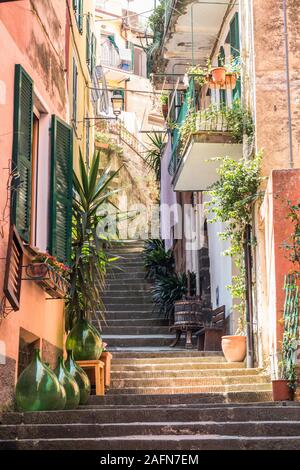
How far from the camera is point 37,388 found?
7.48 metres

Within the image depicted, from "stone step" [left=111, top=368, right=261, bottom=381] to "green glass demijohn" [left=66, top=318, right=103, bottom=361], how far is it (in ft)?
3.00

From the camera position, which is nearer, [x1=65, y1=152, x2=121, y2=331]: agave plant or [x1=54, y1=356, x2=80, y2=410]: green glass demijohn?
[x1=54, y1=356, x2=80, y2=410]: green glass demijohn

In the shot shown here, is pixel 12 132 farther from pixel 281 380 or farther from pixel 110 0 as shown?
pixel 110 0

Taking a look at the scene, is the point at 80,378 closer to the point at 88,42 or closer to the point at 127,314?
the point at 127,314

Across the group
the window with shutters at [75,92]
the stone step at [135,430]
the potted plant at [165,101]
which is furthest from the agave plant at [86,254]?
the potted plant at [165,101]

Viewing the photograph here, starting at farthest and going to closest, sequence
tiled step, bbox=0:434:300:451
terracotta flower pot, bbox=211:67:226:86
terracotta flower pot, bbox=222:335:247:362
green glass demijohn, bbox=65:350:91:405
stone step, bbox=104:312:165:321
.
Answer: stone step, bbox=104:312:165:321 → terracotta flower pot, bbox=211:67:226:86 → terracotta flower pot, bbox=222:335:247:362 → green glass demijohn, bbox=65:350:91:405 → tiled step, bbox=0:434:300:451

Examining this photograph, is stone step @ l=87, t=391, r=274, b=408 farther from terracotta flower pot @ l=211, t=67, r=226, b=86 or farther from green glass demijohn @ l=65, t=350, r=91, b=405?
terracotta flower pot @ l=211, t=67, r=226, b=86

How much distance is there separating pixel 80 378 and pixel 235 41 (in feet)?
22.9

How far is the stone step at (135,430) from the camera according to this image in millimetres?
6820

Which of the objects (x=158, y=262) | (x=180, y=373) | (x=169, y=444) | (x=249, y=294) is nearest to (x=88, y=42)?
(x=158, y=262)

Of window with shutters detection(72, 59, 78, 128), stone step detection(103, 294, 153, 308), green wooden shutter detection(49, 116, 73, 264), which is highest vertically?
window with shutters detection(72, 59, 78, 128)

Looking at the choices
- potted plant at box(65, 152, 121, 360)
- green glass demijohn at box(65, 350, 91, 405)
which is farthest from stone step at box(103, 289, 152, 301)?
green glass demijohn at box(65, 350, 91, 405)

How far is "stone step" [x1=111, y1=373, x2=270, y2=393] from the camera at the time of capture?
33.5 feet

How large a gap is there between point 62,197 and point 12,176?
6.22ft
